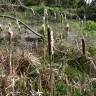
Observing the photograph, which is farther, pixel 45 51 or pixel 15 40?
pixel 15 40

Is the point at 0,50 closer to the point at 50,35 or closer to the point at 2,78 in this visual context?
the point at 2,78

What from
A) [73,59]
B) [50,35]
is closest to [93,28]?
[73,59]

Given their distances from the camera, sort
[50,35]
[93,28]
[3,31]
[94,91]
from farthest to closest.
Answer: [93,28]
[3,31]
[94,91]
[50,35]

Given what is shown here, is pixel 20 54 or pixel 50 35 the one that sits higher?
pixel 50 35

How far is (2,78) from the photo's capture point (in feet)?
14.7

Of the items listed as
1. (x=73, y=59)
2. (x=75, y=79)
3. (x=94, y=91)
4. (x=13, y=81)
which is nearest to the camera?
(x=13, y=81)

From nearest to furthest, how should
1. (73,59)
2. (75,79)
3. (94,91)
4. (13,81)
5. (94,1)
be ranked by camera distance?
(13,81) < (94,91) < (75,79) < (73,59) < (94,1)

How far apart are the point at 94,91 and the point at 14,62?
1.03 m

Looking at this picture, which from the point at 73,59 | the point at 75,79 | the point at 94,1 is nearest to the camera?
the point at 75,79

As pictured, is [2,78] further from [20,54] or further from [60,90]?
[20,54]

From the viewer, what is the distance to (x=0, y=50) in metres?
5.41

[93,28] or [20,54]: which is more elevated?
[20,54]

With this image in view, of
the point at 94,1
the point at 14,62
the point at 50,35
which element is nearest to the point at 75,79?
the point at 14,62

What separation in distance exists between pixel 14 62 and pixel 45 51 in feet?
1.65
